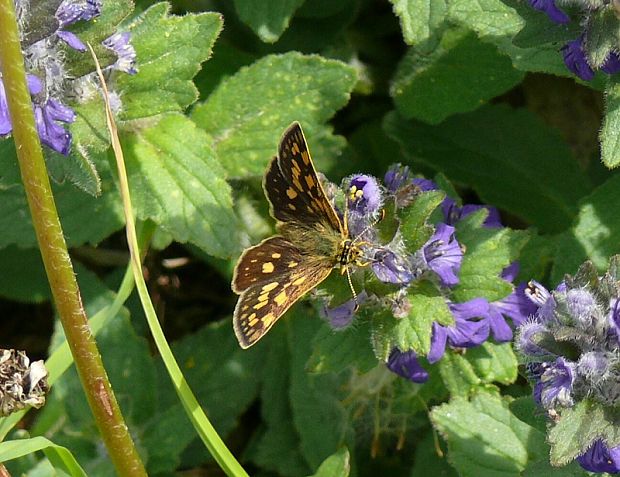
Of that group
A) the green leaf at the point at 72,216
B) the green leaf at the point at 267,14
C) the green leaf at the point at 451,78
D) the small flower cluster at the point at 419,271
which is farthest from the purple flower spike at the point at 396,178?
the green leaf at the point at 72,216

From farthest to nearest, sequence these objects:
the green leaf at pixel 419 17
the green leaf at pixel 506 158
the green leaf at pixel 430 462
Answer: the green leaf at pixel 506 158, the green leaf at pixel 430 462, the green leaf at pixel 419 17

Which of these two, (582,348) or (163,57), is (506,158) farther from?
(582,348)

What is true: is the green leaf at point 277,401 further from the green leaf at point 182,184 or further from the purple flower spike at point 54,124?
the purple flower spike at point 54,124

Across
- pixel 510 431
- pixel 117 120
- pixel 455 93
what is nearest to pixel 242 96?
pixel 117 120

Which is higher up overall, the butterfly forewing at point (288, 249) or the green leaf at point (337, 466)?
the butterfly forewing at point (288, 249)

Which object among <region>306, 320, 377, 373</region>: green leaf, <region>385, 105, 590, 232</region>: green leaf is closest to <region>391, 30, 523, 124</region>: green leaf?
<region>385, 105, 590, 232</region>: green leaf

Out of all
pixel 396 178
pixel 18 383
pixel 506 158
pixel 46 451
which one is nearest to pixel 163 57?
pixel 396 178
